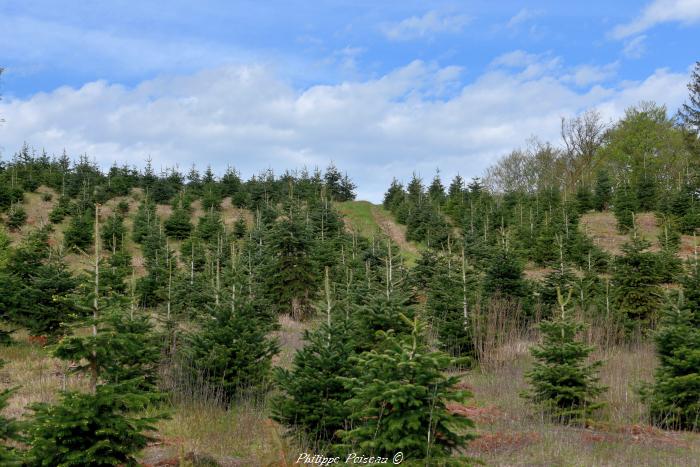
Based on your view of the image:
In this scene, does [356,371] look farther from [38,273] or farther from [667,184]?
[667,184]

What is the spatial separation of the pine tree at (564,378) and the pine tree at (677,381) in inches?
38.3

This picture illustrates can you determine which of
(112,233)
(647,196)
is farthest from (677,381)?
(647,196)

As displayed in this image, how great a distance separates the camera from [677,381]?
848 centimetres

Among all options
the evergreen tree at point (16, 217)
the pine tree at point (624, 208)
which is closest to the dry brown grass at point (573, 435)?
the pine tree at point (624, 208)

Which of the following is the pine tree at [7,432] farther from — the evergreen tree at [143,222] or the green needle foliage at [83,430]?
the evergreen tree at [143,222]

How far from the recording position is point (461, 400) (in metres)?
4.43

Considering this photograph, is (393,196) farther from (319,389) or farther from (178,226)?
(319,389)

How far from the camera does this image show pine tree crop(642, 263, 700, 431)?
8.46m

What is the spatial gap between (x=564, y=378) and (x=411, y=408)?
482cm

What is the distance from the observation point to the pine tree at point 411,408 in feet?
14.6

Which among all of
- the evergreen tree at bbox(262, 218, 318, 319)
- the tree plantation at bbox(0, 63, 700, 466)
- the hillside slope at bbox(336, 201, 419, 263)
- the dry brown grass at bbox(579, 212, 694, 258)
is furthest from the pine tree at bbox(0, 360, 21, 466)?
the hillside slope at bbox(336, 201, 419, 263)

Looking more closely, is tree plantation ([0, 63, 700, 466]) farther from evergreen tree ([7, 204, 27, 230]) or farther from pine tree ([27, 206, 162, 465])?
evergreen tree ([7, 204, 27, 230])

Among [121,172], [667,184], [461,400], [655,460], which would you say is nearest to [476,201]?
[667,184]

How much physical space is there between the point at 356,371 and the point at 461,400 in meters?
2.46
